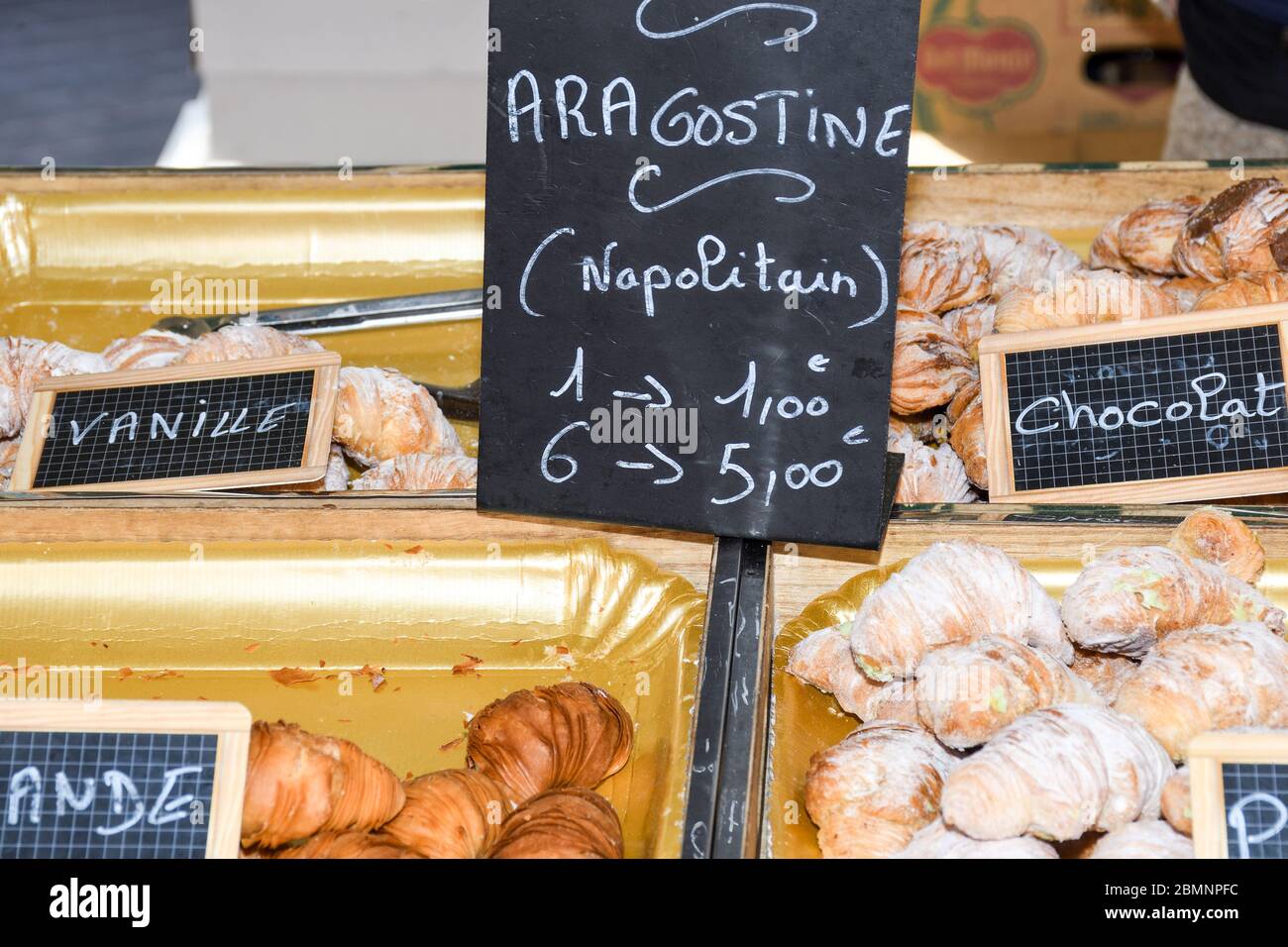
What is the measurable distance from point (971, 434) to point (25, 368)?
5.49 feet

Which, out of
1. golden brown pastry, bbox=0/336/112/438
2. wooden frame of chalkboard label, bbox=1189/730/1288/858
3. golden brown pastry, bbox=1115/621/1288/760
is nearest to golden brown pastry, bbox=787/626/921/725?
golden brown pastry, bbox=1115/621/1288/760

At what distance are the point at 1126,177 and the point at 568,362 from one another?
1530 millimetres

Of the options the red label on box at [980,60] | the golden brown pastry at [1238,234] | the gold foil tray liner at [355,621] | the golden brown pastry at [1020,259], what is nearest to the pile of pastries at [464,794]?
the gold foil tray liner at [355,621]

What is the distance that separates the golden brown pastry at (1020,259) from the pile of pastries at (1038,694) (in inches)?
27.8

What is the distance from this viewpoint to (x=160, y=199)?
2.61 meters

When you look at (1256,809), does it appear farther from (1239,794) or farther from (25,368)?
(25,368)

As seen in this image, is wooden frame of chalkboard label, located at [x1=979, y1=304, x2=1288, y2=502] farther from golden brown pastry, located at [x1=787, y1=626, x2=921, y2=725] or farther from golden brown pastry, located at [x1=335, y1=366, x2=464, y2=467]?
golden brown pastry, located at [x1=335, y1=366, x2=464, y2=467]

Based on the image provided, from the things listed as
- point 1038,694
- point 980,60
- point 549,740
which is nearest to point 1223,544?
point 1038,694

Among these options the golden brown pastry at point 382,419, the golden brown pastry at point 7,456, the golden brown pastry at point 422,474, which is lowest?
the golden brown pastry at point 422,474

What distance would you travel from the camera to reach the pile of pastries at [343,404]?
199 cm

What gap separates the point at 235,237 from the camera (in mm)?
2576

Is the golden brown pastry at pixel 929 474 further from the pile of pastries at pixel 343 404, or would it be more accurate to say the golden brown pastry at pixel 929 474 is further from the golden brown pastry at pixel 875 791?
the pile of pastries at pixel 343 404

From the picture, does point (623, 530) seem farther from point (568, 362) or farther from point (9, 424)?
point (9, 424)

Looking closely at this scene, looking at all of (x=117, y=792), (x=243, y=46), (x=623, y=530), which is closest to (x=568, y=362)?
(x=623, y=530)
